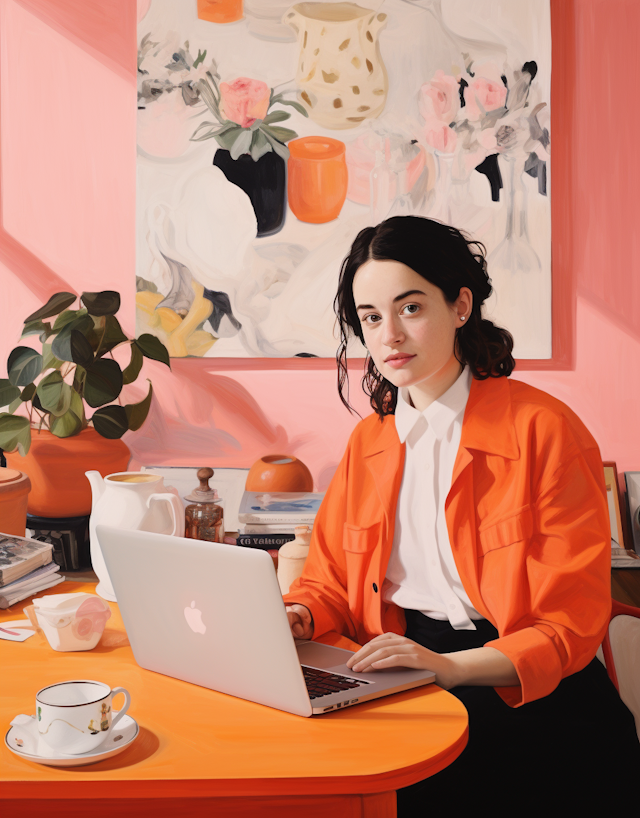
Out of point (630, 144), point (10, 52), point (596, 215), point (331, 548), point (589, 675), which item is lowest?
point (589, 675)

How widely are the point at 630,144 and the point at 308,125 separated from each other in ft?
3.19

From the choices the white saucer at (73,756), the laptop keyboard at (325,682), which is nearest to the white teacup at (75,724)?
the white saucer at (73,756)

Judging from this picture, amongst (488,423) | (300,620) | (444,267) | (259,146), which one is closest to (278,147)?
(259,146)

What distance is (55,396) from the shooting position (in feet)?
5.97

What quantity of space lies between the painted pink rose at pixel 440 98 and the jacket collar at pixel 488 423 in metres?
1.11

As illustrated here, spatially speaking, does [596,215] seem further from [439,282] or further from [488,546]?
[488,546]

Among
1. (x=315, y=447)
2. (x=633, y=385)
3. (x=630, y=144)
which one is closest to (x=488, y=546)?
(x=315, y=447)

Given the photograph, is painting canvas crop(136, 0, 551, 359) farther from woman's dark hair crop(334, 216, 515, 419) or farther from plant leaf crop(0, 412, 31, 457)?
woman's dark hair crop(334, 216, 515, 419)

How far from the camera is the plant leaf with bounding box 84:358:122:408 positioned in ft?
6.04

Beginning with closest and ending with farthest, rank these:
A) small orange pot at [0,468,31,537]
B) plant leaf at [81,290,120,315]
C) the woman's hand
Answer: the woman's hand
small orange pot at [0,468,31,537]
plant leaf at [81,290,120,315]

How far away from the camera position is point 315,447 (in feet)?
7.59

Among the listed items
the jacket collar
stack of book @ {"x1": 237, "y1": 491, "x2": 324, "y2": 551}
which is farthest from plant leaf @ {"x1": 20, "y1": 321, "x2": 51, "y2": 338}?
the jacket collar

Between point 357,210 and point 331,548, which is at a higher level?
point 357,210

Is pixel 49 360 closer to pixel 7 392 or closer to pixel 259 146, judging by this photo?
pixel 7 392
